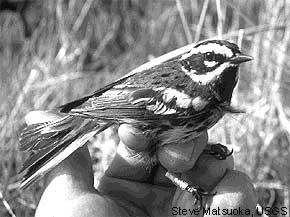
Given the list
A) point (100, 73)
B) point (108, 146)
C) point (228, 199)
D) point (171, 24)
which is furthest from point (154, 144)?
point (171, 24)

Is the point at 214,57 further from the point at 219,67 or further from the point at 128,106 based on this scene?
the point at 128,106

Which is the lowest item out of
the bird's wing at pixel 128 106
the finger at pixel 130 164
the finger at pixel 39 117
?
the finger at pixel 130 164

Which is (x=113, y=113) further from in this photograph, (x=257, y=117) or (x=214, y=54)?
(x=257, y=117)

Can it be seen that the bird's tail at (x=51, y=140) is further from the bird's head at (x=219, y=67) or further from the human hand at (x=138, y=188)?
the bird's head at (x=219, y=67)

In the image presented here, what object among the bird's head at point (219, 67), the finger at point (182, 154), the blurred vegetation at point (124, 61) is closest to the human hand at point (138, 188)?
the finger at point (182, 154)

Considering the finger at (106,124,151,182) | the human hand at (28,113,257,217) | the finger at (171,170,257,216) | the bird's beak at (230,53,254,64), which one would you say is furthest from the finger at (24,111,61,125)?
the bird's beak at (230,53,254,64)

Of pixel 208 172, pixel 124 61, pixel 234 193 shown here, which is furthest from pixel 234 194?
pixel 124 61
